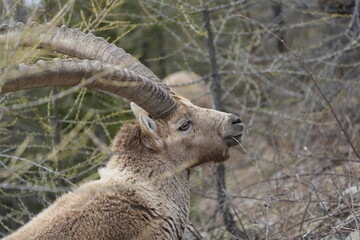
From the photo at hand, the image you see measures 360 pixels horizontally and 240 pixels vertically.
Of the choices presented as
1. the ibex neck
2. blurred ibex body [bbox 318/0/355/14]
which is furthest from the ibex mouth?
blurred ibex body [bbox 318/0/355/14]

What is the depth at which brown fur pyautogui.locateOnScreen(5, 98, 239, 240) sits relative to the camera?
5180mm

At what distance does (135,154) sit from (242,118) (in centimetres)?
717

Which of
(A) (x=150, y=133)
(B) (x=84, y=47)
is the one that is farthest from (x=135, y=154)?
(B) (x=84, y=47)

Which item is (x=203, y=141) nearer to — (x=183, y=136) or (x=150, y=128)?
(x=183, y=136)

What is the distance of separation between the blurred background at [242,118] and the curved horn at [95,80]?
0.72 feet

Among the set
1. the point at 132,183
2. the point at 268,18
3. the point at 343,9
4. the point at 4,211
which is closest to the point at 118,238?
the point at 132,183

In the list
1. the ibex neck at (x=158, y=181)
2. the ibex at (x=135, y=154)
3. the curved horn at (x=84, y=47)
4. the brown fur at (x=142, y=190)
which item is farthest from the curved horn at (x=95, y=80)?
the ibex neck at (x=158, y=181)

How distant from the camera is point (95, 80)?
5.19m

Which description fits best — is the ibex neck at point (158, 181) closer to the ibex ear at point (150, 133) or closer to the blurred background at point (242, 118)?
the ibex ear at point (150, 133)

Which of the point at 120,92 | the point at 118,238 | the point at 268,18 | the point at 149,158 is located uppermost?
the point at 120,92

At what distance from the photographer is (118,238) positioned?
523 cm

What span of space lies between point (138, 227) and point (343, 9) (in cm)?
847

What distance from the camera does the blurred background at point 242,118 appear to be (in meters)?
6.93

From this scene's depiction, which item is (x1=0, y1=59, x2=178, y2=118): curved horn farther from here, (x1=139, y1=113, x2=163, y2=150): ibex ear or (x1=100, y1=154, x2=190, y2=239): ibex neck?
(x1=100, y1=154, x2=190, y2=239): ibex neck
